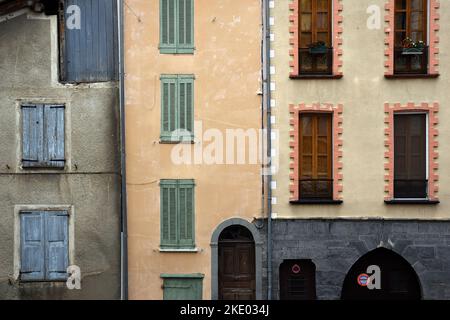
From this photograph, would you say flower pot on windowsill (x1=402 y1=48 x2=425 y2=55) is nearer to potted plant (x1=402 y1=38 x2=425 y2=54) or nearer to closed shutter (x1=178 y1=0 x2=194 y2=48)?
potted plant (x1=402 y1=38 x2=425 y2=54)

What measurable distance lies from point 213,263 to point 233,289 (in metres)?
0.75

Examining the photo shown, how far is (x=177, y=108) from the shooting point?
1664cm

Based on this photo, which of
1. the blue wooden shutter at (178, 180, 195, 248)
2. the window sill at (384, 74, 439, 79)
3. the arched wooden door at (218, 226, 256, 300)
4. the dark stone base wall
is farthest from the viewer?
the arched wooden door at (218, 226, 256, 300)

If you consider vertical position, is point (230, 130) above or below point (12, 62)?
below

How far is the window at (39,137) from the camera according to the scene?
54.3ft

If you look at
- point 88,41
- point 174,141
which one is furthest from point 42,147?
point 174,141

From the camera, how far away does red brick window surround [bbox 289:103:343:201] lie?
16.6 m

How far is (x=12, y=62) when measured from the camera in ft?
54.4

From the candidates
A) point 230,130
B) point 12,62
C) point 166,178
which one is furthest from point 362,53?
point 12,62

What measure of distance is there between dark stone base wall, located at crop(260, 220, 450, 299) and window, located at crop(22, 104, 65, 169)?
193 inches

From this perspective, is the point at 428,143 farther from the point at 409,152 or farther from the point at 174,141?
the point at 174,141

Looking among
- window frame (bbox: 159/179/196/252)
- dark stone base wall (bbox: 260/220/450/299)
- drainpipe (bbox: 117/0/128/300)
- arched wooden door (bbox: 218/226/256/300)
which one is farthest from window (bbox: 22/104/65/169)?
dark stone base wall (bbox: 260/220/450/299)

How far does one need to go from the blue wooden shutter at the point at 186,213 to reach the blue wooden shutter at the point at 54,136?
2.68 m

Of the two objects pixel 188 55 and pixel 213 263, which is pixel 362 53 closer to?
pixel 188 55
